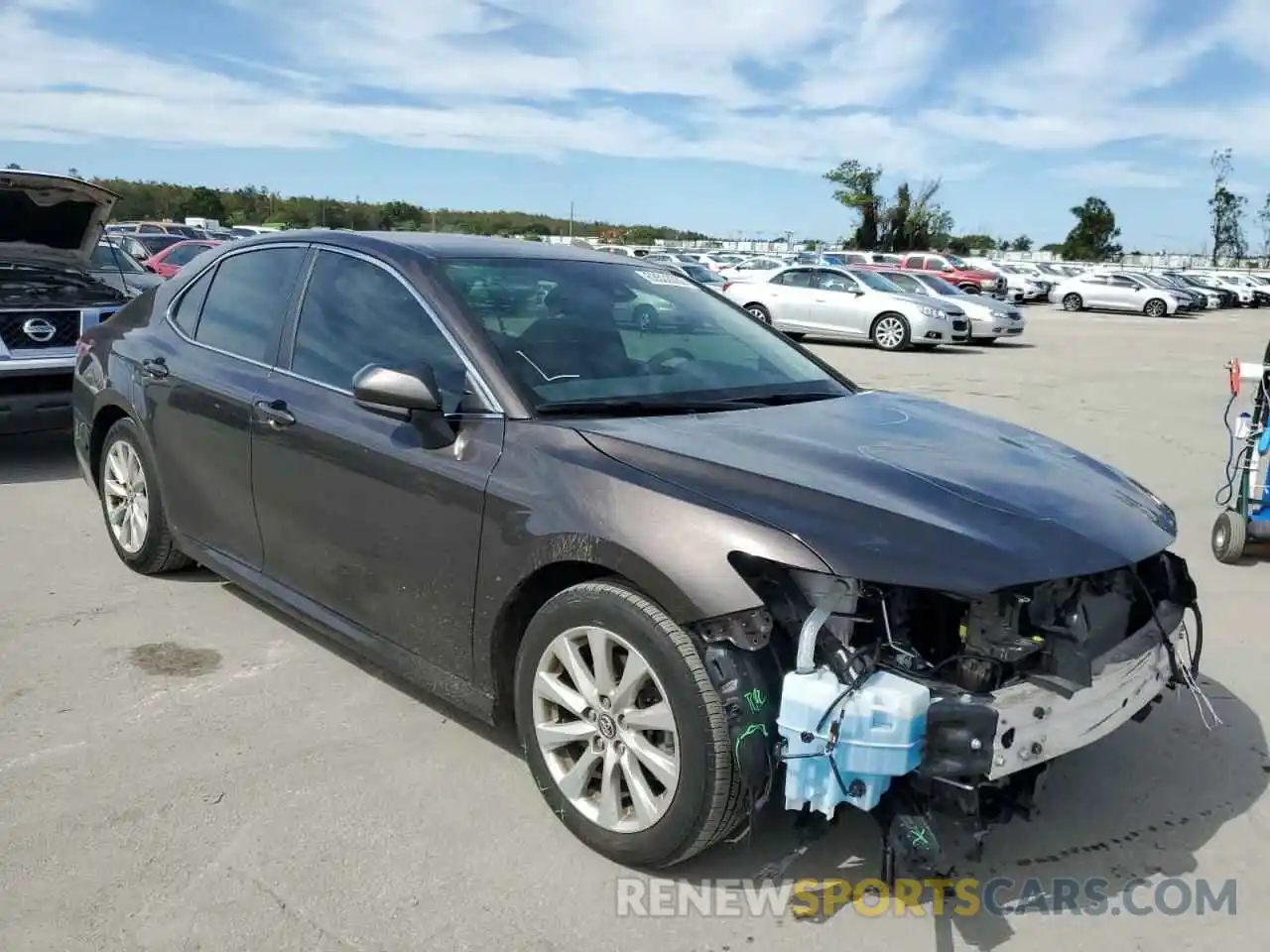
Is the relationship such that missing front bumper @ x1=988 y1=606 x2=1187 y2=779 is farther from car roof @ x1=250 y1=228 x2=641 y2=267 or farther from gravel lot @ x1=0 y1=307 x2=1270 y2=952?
car roof @ x1=250 y1=228 x2=641 y2=267

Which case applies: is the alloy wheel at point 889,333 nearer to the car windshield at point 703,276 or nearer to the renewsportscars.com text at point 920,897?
the car windshield at point 703,276

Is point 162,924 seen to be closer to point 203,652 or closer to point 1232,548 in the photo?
point 203,652

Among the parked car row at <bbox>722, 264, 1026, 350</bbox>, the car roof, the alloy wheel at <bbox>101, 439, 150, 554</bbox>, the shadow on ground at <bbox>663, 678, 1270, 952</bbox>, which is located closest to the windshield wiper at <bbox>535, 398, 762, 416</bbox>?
the car roof

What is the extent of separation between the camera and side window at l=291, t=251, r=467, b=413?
136 inches

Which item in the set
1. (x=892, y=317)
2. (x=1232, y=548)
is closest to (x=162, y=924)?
(x=1232, y=548)

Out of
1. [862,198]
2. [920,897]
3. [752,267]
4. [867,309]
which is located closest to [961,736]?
[920,897]

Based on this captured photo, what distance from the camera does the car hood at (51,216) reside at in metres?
A: 7.26

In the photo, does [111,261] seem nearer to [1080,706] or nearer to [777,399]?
[777,399]

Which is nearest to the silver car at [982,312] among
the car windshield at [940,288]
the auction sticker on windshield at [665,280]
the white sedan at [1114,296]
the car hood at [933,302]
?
the car windshield at [940,288]

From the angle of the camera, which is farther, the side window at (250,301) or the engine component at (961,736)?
the side window at (250,301)

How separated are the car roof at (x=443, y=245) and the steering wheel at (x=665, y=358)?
639mm

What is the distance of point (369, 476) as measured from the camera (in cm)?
346

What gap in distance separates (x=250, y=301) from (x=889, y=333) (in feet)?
55.2

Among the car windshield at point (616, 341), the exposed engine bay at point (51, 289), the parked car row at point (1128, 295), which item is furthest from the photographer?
the parked car row at point (1128, 295)
